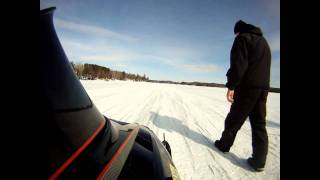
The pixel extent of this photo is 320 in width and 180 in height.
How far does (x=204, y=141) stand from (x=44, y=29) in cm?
A: 325

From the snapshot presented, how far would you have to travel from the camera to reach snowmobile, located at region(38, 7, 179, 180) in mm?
789

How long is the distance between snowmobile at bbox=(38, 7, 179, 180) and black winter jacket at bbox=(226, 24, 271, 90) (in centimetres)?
202

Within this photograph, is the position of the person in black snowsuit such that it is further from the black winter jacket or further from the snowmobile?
the snowmobile

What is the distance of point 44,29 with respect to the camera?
0.89m

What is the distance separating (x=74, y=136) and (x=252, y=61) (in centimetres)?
260

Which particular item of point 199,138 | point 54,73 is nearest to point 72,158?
point 54,73

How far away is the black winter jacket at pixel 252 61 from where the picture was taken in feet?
8.73

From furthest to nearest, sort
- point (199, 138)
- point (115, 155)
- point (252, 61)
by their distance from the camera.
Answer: point (199, 138) < point (252, 61) < point (115, 155)

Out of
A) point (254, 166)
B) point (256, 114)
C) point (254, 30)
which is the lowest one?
point (254, 166)

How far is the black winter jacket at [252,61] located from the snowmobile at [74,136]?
202 centimetres

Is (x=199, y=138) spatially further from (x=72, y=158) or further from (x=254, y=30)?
(x=72, y=158)

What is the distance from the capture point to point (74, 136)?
92 centimetres

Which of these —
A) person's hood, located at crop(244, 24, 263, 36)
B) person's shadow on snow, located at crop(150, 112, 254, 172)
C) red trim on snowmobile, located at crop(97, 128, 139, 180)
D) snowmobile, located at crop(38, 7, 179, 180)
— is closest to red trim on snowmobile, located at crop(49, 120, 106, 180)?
snowmobile, located at crop(38, 7, 179, 180)
